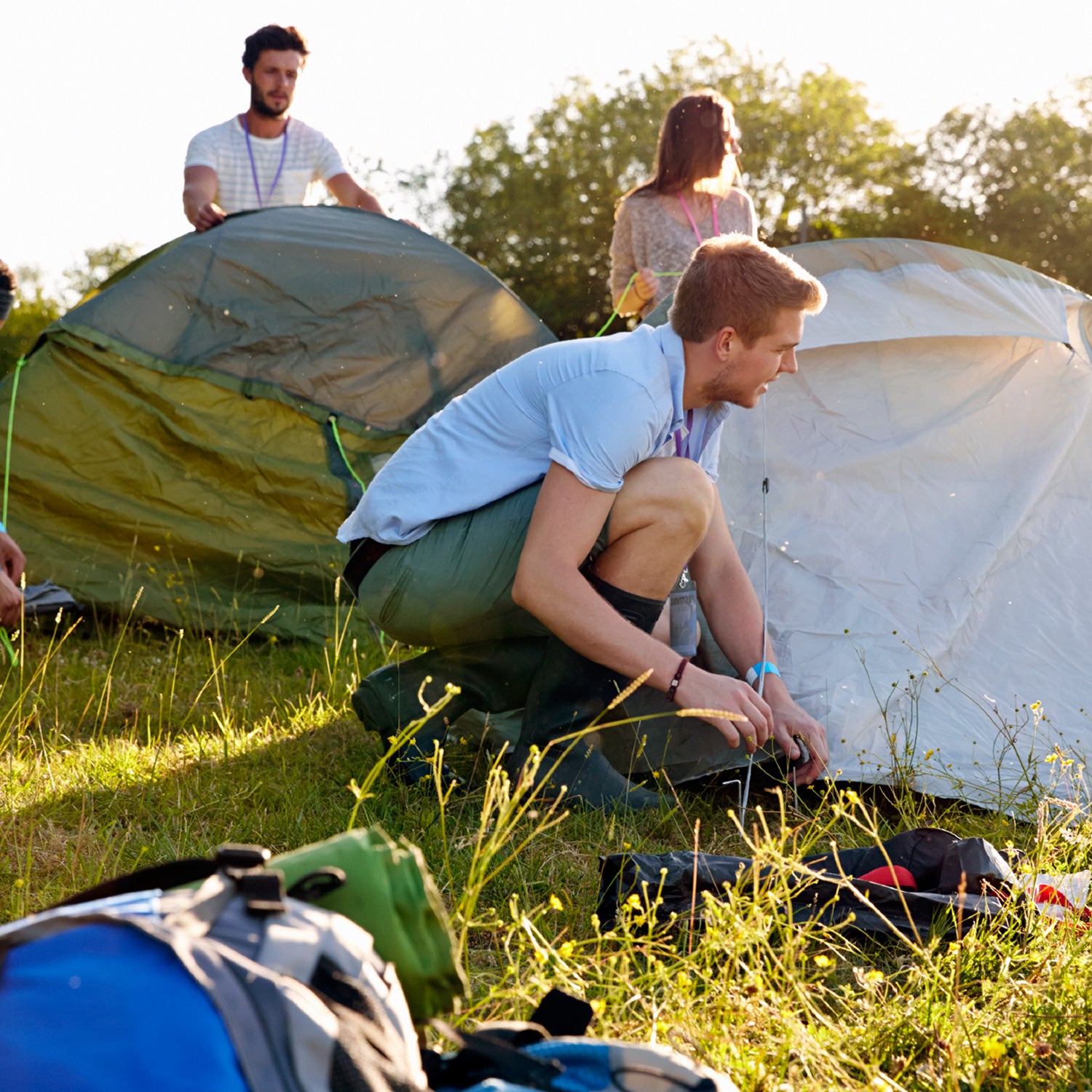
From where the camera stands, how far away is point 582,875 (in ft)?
6.05

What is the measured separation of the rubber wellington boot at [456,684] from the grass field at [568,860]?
4.6 inches

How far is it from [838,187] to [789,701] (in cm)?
1314

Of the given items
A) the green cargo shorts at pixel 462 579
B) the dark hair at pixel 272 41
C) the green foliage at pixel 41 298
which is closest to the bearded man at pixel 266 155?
the dark hair at pixel 272 41

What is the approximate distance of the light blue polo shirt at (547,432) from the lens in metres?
2.01

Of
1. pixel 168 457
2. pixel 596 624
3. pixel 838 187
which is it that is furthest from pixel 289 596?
pixel 838 187

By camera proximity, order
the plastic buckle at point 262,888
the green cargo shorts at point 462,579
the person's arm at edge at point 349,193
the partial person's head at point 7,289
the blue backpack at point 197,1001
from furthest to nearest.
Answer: the person's arm at edge at point 349,193, the partial person's head at point 7,289, the green cargo shorts at point 462,579, the plastic buckle at point 262,888, the blue backpack at point 197,1001

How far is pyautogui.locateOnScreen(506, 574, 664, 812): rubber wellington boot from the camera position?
2139 mm

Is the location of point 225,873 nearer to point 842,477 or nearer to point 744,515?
point 744,515

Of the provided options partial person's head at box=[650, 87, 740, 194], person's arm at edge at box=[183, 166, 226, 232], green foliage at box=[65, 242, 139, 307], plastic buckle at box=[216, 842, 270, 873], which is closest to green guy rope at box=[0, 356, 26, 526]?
person's arm at edge at box=[183, 166, 226, 232]

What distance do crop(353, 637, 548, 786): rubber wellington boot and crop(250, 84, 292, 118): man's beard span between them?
83.2 inches

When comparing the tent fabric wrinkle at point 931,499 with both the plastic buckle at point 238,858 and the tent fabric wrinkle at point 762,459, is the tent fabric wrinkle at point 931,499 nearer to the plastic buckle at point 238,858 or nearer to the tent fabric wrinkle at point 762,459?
the tent fabric wrinkle at point 762,459

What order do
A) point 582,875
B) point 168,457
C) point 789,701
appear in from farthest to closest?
point 168,457
point 789,701
point 582,875

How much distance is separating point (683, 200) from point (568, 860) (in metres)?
2.22

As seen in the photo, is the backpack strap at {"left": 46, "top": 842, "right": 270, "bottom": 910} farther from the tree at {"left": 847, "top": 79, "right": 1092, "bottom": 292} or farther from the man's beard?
the tree at {"left": 847, "top": 79, "right": 1092, "bottom": 292}
